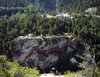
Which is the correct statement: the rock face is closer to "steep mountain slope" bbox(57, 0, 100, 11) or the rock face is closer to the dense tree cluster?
the dense tree cluster

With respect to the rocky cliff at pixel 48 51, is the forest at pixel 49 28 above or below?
above

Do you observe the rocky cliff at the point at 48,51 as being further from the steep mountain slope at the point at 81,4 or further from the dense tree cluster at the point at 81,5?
the steep mountain slope at the point at 81,4

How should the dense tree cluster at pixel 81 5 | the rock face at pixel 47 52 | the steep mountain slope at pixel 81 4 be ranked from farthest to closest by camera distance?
the steep mountain slope at pixel 81 4, the dense tree cluster at pixel 81 5, the rock face at pixel 47 52

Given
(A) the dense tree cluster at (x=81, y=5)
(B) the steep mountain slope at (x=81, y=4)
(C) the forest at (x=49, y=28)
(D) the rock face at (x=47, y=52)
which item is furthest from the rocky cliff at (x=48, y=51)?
(B) the steep mountain slope at (x=81, y=4)

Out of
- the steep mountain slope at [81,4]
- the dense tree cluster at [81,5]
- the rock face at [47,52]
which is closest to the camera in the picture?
the rock face at [47,52]

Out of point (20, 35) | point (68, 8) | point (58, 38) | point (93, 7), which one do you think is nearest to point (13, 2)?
point (68, 8)

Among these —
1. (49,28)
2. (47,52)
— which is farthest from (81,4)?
(47,52)

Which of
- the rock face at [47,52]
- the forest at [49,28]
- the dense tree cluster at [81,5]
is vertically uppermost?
the dense tree cluster at [81,5]

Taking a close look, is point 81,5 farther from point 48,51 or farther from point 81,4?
point 48,51

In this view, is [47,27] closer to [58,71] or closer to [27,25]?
[27,25]
